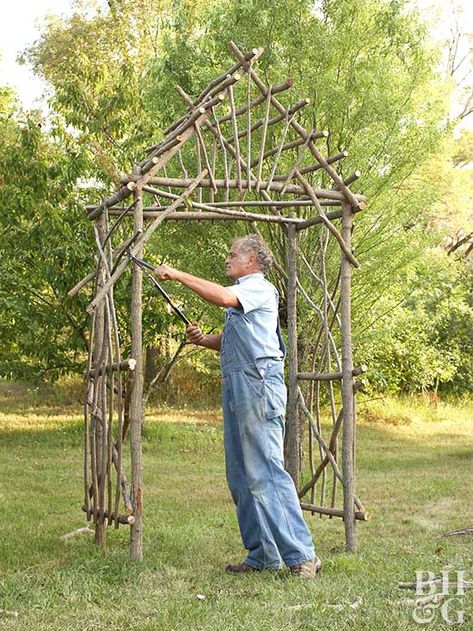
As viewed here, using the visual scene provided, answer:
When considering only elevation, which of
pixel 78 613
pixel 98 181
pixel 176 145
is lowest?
pixel 78 613

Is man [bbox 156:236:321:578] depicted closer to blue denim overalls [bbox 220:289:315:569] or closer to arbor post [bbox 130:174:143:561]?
blue denim overalls [bbox 220:289:315:569]

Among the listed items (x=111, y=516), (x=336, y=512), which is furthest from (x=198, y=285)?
(x=336, y=512)

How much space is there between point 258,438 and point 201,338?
745 millimetres

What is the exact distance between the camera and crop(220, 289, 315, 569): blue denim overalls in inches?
210

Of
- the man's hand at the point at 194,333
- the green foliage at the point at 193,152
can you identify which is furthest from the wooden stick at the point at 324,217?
the green foliage at the point at 193,152

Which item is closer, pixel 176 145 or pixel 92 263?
pixel 176 145

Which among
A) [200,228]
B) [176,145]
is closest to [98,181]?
[200,228]

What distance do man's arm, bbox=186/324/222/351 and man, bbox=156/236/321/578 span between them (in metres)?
0.20

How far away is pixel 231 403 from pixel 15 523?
2.65 metres

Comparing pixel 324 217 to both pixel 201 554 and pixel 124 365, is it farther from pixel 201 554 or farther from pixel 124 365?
pixel 201 554

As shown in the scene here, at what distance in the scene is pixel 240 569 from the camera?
17.8 ft

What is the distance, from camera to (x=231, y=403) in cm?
545

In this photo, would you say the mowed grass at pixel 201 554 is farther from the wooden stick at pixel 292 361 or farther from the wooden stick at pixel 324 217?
the wooden stick at pixel 324 217

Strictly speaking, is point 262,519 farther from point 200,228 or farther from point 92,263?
point 92,263
